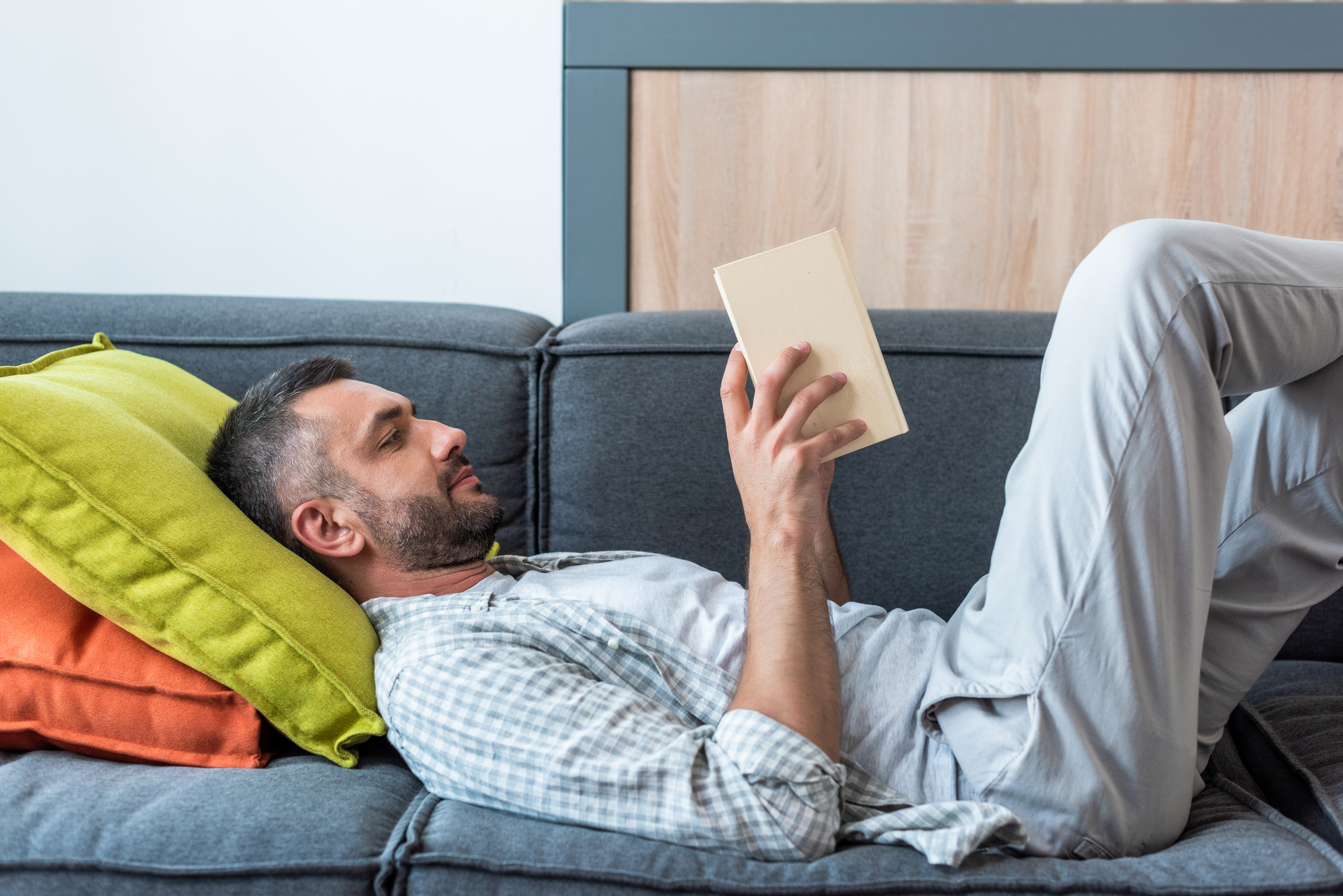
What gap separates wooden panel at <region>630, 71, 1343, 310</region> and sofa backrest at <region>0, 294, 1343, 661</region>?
0.33 m

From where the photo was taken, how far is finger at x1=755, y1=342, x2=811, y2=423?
839mm

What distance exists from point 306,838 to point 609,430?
66cm

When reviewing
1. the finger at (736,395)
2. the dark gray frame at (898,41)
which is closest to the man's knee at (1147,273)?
the finger at (736,395)

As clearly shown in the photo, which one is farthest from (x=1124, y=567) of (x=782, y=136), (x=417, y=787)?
(x=782, y=136)

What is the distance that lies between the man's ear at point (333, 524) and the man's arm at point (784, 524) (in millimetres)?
447

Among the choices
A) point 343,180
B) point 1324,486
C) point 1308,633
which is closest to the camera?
point 1324,486

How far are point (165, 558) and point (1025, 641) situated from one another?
0.78 meters

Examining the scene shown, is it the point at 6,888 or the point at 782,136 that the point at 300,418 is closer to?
the point at 6,888

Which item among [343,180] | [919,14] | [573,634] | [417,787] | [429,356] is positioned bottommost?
[417,787]

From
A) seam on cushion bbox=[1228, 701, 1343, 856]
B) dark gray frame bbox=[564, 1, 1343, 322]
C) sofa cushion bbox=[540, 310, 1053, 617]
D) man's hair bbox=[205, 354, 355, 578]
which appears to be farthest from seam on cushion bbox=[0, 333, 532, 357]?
seam on cushion bbox=[1228, 701, 1343, 856]

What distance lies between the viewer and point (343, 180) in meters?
1.60

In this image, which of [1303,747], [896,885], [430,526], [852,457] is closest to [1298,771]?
[1303,747]

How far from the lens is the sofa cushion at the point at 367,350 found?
4.11ft

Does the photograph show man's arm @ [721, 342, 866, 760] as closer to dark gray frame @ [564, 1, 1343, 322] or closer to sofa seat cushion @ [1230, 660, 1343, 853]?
sofa seat cushion @ [1230, 660, 1343, 853]
